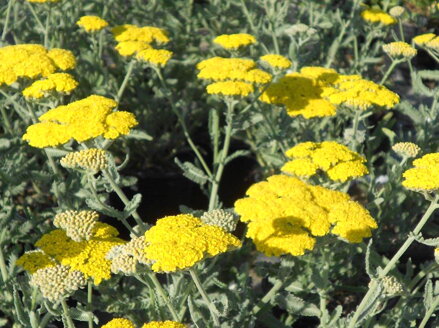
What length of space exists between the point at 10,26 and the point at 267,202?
3600mm

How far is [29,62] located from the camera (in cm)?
379

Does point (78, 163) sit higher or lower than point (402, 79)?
higher

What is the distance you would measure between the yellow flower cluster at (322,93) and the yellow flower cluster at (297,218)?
931 millimetres

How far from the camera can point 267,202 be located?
327 centimetres

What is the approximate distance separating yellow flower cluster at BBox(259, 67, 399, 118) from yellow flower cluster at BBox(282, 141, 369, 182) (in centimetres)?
58

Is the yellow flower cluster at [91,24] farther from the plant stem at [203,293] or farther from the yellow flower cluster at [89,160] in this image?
the plant stem at [203,293]

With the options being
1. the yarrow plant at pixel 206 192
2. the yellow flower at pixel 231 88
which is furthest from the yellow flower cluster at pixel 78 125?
the yellow flower at pixel 231 88

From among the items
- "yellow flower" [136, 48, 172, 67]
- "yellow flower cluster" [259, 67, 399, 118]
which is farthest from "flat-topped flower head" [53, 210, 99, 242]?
"yellow flower cluster" [259, 67, 399, 118]

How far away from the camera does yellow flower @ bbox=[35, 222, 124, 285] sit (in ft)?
9.17

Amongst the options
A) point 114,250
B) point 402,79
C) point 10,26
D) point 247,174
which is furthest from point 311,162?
point 402,79

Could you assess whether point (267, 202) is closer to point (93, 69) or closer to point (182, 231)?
point (182, 231)

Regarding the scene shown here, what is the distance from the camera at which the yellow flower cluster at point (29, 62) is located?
3709 mm

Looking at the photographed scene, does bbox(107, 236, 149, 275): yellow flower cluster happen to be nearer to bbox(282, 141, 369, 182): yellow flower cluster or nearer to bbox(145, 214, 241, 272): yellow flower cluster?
bbox(145, 214, 241, 272): yellow flower cluster

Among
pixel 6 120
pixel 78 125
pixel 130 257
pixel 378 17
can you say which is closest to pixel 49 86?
pixel 78 125
